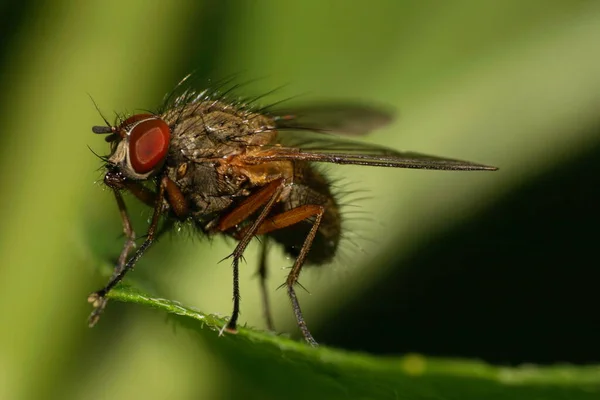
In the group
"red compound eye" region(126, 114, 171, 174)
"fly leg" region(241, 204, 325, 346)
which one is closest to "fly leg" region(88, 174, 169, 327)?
"red compound eye" region(126, 114, 171, 174)

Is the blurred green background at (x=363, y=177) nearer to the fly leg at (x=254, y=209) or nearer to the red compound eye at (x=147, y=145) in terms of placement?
the fly leg at (x=254, y=209)

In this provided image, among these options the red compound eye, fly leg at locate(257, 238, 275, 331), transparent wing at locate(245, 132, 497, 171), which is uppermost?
the red compound eye

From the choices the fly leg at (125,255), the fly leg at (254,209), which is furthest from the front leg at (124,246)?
the fly leg at (254,209)

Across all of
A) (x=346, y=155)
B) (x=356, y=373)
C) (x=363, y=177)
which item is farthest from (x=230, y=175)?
(x=356, y=373)

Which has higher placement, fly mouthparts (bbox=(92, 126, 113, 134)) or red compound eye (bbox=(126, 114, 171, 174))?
fly mouthparts (bbox=(92, 126, 113, 134))

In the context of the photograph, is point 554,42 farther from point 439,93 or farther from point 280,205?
point 280,205

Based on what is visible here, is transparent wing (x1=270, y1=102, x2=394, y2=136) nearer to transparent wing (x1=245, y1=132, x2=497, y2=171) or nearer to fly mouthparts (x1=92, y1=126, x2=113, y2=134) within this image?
transparent wing (x1=245, y1=132, x2=497, y2=171)
